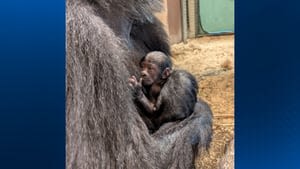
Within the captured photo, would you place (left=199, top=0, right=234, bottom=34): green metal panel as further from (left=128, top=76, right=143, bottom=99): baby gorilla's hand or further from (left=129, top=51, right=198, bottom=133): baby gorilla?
(left=128, top=76, right=143, bottom=99): baby gorilla's hand

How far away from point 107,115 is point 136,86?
0.14 metres

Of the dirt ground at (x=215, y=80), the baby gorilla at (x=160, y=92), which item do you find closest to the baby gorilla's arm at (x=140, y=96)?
the baby gorilla at (x=160, y=92)

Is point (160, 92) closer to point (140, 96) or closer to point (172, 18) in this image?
point (140, 96)

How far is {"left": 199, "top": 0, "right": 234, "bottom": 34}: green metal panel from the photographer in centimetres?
195

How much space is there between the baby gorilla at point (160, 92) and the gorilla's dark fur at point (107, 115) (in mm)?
23

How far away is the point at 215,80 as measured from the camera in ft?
6.30

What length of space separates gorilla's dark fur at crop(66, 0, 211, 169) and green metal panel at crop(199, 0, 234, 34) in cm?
27
